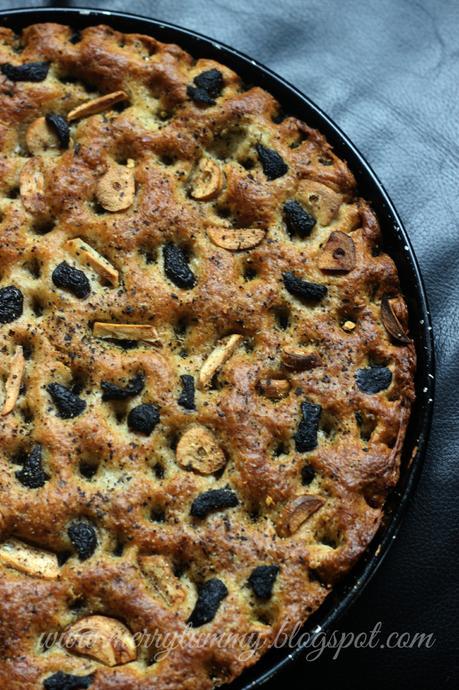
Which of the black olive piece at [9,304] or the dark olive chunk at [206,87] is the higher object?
the dark olive chunk at [206,87]

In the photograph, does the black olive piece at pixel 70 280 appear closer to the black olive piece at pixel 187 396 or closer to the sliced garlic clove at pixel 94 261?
the sliced garlic clove at pixel 94 261

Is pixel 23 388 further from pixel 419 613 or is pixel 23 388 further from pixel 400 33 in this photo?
pixel 400 33

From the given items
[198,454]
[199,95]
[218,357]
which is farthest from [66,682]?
[199,95]

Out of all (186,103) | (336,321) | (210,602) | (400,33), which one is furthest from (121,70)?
(210,602)

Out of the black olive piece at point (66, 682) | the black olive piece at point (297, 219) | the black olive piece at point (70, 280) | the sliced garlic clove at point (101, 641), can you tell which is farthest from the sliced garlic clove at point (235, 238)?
the black olive piece at point (66, 682)

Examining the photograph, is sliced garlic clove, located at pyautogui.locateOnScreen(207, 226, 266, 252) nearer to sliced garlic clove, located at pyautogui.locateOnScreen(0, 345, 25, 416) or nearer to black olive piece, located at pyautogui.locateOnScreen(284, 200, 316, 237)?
black olive piece, located at pyautogui.locateOnScreen(284, 200, 316, 237)
